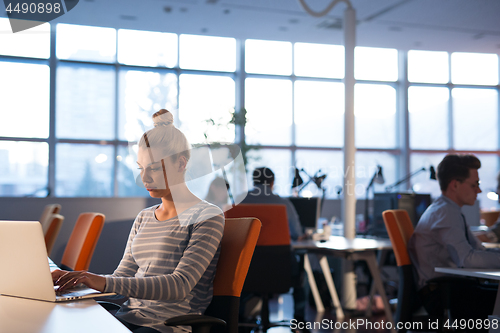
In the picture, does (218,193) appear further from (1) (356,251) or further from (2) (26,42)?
(2) (26,42)

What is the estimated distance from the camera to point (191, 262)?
1.30 m

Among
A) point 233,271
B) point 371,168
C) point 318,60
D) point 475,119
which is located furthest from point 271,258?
point 475,119

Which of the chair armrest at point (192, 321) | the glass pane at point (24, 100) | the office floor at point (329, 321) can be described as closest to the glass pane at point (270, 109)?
the glass pane at point (24, 100)

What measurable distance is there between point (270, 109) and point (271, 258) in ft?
17.2

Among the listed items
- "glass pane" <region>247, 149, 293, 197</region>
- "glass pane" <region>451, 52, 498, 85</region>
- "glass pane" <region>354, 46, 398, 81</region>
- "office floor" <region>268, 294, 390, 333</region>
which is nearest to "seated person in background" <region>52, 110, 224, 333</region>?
"office floor" <region>268, 294, 390, 333</region>

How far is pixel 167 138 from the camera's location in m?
1.40

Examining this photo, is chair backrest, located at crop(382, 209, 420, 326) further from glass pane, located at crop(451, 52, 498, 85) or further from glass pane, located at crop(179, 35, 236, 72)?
glass pane, located at crop(451, 52, 498, 85)

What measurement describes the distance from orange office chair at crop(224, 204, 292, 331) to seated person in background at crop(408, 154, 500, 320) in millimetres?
898

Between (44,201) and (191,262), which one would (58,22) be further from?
(191,262)

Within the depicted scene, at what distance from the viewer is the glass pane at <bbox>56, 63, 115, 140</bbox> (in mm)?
7102

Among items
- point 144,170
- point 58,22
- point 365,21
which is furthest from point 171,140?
point 58,22

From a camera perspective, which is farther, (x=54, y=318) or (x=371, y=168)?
(x=371, y=168)

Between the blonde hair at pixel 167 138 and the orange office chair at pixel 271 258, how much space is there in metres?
1.55

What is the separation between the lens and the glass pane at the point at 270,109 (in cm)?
785
